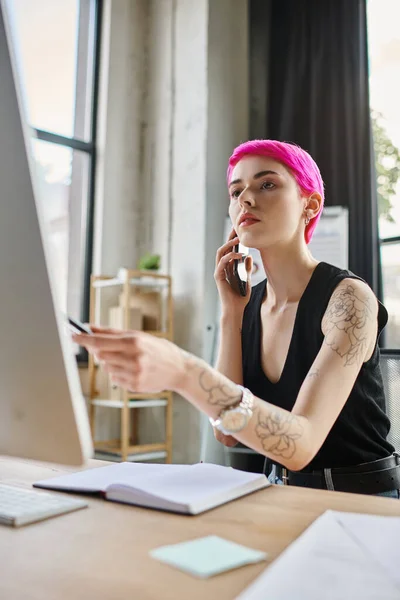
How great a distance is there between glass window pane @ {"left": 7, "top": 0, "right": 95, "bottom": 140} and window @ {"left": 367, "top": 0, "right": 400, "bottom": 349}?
5.87 feet

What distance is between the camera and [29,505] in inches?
29.5

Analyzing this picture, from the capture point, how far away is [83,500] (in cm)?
82

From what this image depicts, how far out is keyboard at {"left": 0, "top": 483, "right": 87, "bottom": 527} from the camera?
70cm

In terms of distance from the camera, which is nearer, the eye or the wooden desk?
the wooden desk

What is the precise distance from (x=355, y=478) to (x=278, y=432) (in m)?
0.32

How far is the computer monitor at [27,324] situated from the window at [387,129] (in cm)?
266

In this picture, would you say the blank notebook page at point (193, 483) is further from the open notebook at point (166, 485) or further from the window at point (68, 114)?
the window at point (68, 114)

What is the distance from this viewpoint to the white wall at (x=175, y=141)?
3.41m

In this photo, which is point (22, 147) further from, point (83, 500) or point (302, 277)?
point (302, 277)

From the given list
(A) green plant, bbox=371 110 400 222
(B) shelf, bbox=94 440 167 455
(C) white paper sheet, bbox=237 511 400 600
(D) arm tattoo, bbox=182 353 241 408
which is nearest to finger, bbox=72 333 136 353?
(D) arm tattoo, bbox=182 353 241 408

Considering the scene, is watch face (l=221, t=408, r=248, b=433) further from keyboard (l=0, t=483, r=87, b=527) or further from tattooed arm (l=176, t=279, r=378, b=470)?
keyboard (l=0, t=483, r=87, b=527)

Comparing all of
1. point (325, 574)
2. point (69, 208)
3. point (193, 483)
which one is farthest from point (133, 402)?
point (325, 574)

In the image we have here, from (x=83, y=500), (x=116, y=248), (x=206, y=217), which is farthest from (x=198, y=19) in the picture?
(x=83, y=500)

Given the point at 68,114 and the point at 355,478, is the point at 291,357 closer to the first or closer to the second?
the point at 355,478
